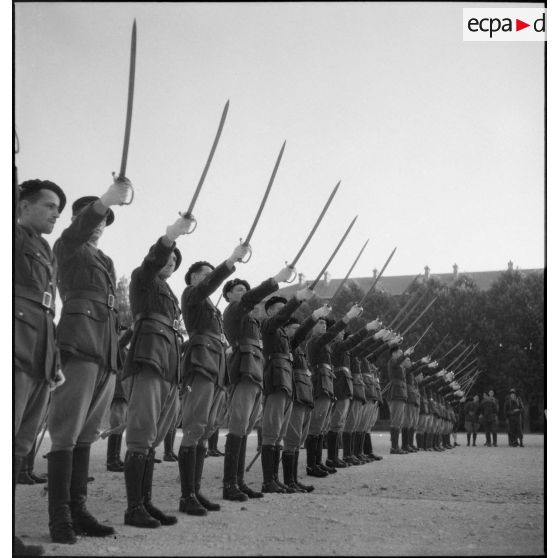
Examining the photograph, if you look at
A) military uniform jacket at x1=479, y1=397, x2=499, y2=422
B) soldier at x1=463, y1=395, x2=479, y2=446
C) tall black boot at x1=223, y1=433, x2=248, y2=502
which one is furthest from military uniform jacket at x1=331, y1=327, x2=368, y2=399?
military uniform jacket at x1=479, y1=397, x2=499, y2=422

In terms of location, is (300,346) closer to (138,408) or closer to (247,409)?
(247,409)

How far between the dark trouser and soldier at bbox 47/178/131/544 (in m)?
0.30

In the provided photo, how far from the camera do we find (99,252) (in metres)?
5.07

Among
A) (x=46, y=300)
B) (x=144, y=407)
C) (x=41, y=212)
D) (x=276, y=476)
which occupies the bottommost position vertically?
(x=276, y=476)

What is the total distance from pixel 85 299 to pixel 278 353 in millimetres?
3479

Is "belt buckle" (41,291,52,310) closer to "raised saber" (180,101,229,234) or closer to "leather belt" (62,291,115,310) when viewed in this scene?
"leather belt" (62,291,115,310)

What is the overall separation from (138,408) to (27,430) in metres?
1.05

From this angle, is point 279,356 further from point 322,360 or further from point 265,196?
point 265,196

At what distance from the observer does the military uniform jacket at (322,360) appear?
957 centimetres

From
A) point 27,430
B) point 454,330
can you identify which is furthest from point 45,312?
point 454,330

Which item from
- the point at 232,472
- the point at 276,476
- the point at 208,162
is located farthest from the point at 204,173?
the point at 276,476

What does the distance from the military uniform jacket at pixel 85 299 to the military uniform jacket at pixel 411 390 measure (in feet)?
37.9

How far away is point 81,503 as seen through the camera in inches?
184

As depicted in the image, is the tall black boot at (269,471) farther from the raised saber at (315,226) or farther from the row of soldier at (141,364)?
the raised saber at (315,226)
